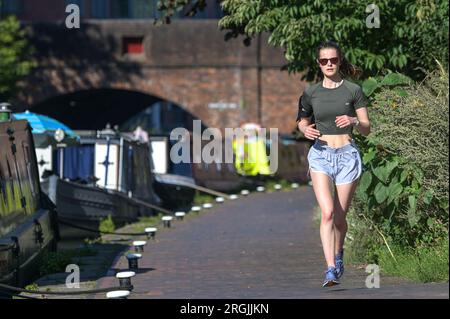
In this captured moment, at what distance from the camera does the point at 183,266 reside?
1451 cm

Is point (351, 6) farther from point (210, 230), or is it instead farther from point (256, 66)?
point (256, 66)

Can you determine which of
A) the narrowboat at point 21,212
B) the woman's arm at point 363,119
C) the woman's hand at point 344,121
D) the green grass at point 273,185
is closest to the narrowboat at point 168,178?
the green grass at point 273,185

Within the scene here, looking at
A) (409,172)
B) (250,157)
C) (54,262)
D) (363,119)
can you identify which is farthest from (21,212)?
(250,157)

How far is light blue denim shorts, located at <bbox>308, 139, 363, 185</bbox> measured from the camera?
10461mm

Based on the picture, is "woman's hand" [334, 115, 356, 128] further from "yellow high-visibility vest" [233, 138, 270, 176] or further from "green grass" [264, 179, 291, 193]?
"yellow high-visibility vest" [233, 138, 270, 176]

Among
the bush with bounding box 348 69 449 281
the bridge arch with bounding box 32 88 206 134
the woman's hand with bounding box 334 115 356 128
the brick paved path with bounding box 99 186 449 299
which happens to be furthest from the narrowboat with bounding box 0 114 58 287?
the bridge arch with bounding box 32 88 206 134

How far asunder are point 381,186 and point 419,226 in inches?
18.6

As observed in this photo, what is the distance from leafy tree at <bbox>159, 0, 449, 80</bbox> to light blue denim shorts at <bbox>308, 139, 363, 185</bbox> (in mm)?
4400

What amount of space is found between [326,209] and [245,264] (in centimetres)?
403

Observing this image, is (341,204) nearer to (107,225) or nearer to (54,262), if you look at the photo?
(54,262)

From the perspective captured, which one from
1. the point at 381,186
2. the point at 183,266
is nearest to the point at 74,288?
the point at 183,266

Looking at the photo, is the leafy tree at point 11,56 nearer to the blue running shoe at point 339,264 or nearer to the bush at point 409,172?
the bush at point 409,172

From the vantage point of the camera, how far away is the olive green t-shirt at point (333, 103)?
1033 cm

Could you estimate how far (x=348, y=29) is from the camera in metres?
15.2
